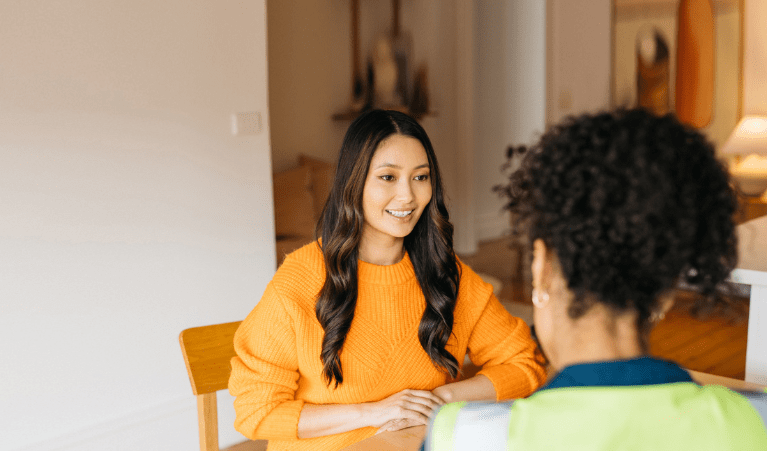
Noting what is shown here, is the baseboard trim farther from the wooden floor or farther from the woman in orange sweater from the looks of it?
the wooden floor

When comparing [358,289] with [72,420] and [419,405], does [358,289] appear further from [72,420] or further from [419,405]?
[72,420]

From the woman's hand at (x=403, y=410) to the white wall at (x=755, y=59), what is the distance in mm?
3921

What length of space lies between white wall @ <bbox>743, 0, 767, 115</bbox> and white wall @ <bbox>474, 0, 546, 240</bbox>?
6.41 ft

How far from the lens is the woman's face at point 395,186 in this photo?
1474 millimetres

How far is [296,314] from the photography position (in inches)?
55.3

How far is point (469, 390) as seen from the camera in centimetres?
146

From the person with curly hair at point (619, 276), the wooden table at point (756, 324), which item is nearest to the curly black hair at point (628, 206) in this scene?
the person with curly hair at point (619, 276)

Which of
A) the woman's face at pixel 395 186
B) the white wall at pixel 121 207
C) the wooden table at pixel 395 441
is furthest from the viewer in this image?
the white wall at pixel 121 207

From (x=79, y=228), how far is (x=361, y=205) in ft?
4.35

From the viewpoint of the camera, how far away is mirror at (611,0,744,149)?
4.45 metres

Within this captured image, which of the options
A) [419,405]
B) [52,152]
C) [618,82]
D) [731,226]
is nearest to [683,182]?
[731,226]

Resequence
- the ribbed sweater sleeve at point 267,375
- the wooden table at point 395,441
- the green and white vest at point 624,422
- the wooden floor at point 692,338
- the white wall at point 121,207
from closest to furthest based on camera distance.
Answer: the green and white vest at point 624,422 < the wooden table at point 395,441 < the ribbed sweater sleeve at point 267,375 < the white wall at point 121,207 < the wooden floor at point 692,338

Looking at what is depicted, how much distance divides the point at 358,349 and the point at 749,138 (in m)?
3.72

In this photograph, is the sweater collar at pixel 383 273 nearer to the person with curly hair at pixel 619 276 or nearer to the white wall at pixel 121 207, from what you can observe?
the person with curly hair at pixel 619 276
